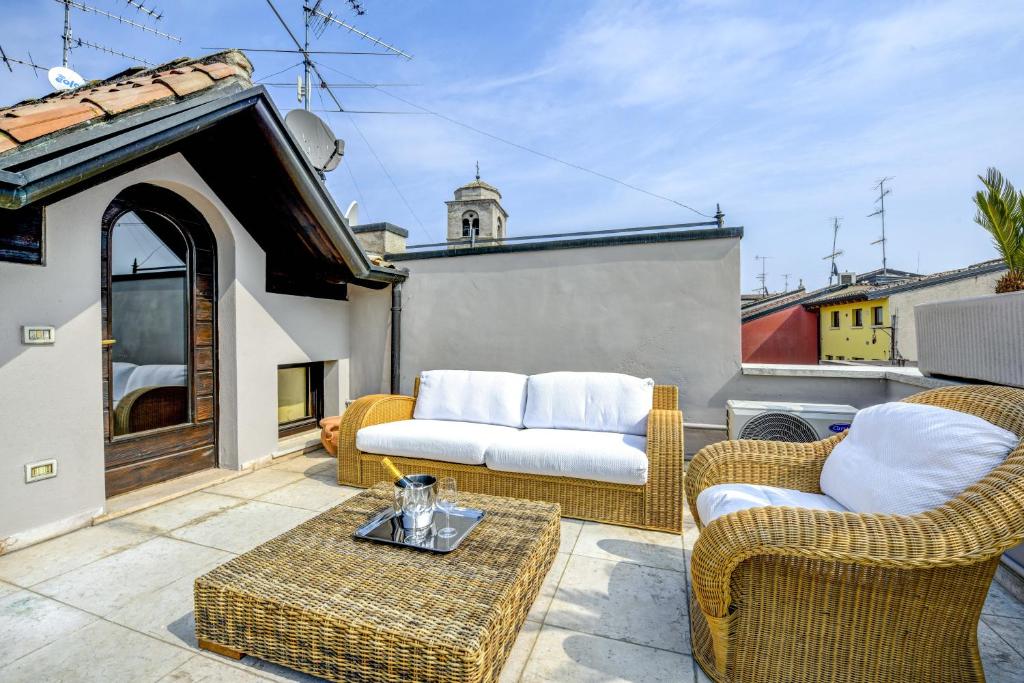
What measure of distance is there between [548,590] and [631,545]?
32.0 inches

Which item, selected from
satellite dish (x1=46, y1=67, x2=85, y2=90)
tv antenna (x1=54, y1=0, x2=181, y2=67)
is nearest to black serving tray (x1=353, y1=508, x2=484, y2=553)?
satellite dish (x1=46, y1=67, x2=85, y2=90)

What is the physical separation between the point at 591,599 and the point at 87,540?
10.8 ft

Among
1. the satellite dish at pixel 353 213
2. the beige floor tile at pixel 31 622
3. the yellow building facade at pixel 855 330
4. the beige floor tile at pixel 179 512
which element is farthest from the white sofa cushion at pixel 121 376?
the yellow building facade at pixel 855 330

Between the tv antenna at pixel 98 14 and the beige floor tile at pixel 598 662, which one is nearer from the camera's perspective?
the beige floor tile at pixel 598 662

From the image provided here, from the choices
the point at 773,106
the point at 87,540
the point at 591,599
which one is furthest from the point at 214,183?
the point at 773,106

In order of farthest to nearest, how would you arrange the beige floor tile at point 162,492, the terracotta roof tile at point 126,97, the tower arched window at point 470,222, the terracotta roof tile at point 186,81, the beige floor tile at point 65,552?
the tower arched window at point 470,222, the beige floor tile at point 162,492, the terracotta roof tile at point 186,81, the terracotta roof tile at point 126,97, the beige floor tile at point 65,552

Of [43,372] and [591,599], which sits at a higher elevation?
[43,372]

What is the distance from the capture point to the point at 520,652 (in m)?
1.96

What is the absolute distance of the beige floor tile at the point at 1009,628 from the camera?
198cm

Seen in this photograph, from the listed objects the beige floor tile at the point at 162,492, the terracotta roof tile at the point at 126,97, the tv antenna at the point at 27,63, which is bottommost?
the beige floor tile at the point at 162,492

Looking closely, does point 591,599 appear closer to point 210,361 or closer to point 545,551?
point 545,551

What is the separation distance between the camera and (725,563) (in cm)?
162

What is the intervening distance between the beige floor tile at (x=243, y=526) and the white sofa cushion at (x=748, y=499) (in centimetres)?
277

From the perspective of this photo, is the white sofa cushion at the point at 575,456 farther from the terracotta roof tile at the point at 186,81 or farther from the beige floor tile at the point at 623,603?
the terracotta roof tile at the point at 186,81
